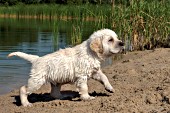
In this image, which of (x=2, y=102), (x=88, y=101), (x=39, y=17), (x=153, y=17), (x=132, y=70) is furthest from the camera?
(x=39, y=17)

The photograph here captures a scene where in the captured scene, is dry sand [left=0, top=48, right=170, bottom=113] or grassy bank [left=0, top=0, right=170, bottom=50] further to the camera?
grassy bank [left=0, top=0, right=170, bottom=50]

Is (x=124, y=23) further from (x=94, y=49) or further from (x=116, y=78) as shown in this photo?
(x=94, y=49)

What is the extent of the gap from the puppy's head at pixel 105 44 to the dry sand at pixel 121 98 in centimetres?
75

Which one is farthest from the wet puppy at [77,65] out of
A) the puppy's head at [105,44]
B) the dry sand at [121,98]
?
the dry sand at [121,98]

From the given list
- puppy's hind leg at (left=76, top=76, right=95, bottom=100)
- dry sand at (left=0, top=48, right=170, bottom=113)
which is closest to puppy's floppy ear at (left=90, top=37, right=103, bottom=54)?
puppy's hind leg at (left=76, top=76, right=95, bottom=100)

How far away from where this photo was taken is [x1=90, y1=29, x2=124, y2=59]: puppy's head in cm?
648

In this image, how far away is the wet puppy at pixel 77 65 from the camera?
6461 millimetres

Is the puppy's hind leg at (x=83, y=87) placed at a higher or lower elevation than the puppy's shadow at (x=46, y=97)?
higher

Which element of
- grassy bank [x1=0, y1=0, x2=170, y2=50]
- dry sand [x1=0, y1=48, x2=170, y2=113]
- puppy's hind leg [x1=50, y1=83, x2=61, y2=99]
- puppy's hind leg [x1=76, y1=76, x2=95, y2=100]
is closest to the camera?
dry sand [x1=0, y1=48, x2=170, y2=113]

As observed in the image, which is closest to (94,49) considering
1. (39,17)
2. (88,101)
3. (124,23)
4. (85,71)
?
(85,71)

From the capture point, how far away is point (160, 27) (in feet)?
44.1

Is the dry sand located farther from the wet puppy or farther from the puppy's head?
the puppy's head

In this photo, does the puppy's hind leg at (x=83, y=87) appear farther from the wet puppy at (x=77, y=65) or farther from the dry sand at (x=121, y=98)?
the dry sand at (x=121, y=98)

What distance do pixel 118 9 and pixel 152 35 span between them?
1.49 metres
